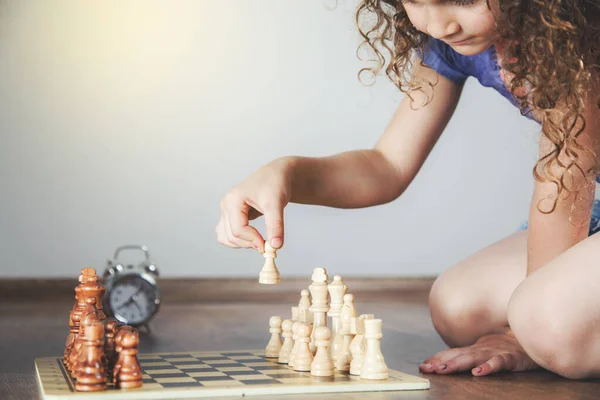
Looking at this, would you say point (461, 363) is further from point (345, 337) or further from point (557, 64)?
point (557, 64)

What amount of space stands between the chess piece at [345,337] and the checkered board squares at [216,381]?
0.02 metres

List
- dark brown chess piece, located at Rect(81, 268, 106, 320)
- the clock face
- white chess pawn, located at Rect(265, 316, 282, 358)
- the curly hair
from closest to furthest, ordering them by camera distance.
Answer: the curly hair, dark brown chess piece, located at Rect(81, 268, 106, 320), white chess pawn, located at Rect(265, 316, 282, 358), the clock face

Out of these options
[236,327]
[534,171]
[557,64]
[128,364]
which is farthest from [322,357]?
[236,327]

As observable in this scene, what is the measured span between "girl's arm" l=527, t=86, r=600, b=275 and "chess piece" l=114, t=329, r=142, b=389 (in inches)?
25.9

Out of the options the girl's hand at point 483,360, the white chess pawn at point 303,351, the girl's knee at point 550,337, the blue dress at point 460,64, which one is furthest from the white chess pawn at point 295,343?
the blue dress at point 460,64

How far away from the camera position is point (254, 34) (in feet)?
11.1

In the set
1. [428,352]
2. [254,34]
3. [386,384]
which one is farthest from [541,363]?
[254,34]

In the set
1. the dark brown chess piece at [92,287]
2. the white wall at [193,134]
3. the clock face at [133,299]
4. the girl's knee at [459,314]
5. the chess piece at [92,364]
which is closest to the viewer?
the chess piece at [92,364]

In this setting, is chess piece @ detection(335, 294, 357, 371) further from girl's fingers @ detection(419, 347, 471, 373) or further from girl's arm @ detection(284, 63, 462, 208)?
girl's arm @ detection(284, 63, 462, 208)

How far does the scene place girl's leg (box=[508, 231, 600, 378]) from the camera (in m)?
1.27

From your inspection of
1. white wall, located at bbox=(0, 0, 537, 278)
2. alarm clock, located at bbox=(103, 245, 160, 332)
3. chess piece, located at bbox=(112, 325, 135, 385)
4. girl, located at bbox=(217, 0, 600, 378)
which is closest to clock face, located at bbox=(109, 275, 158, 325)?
alarm clock, located at bbox=(103, 245, 160, 332)

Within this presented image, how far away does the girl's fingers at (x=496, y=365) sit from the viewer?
1353 mm

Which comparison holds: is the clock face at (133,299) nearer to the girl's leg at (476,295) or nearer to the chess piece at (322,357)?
the girl's leg at (476,295)

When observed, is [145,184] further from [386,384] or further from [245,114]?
[386,384]
